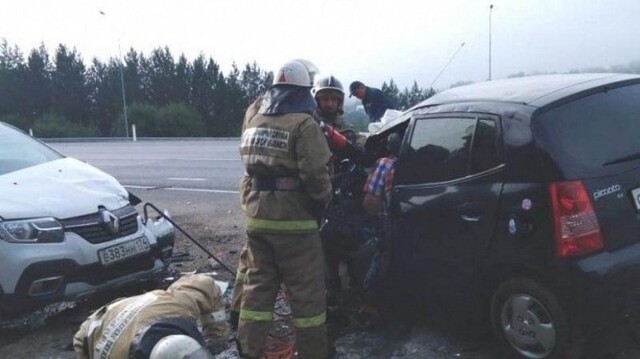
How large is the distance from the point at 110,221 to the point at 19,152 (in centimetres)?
141

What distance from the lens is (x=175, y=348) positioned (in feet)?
8.17

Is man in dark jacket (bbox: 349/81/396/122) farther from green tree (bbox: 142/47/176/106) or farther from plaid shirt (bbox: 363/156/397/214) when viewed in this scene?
green tree (bbox: 142/47/176/106)

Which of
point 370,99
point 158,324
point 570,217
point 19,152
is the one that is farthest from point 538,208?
point 370,99

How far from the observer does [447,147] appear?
3.67m

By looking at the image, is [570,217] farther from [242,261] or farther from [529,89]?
[242,261]

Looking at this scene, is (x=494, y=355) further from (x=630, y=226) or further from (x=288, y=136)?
(x=288, y=136)

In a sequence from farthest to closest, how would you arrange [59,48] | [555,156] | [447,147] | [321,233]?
1. [59,48]
2. [321,233]
3. [447,147]
4. [555,156]

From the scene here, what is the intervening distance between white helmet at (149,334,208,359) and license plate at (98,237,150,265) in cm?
211

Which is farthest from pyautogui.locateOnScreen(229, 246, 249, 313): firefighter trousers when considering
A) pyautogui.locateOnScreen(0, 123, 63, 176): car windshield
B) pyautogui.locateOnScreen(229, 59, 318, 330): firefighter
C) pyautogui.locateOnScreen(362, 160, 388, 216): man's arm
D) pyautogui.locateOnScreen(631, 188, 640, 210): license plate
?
pyautogui.locateOnScreen(631, 188, 640, 210): license plate

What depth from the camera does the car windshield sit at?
16.7 feet

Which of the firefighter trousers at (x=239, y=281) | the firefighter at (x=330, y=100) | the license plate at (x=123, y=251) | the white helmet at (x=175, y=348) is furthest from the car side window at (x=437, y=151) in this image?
the license plate at (x=123, y=251)

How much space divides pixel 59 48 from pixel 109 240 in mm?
57938

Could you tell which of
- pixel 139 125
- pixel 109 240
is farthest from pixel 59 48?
pixel 109 240

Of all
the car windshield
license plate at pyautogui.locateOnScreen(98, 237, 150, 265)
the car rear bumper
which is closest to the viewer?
the car rear bumper
